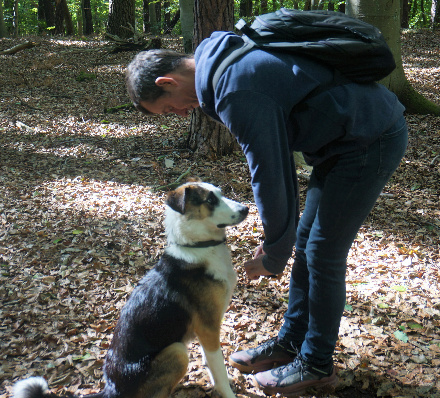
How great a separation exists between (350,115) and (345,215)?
638 millimetres

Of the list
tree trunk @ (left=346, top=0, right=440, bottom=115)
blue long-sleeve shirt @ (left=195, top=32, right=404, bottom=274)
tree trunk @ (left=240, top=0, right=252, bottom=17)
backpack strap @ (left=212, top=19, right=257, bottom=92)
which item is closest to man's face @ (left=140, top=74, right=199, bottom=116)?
blue long-sleeve shirt @ (left=195, top=32, right=404, bottom=274)

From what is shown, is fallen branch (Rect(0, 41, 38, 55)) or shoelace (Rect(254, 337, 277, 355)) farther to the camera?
fallen branch (Rect(0, 41, 38, 55))

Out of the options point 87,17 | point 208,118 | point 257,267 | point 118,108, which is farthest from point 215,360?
point 87,17

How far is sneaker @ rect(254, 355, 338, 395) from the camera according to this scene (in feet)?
9.31

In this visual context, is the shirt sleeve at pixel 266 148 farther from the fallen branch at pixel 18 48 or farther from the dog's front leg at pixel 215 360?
the fallen branch at pixel 18 48

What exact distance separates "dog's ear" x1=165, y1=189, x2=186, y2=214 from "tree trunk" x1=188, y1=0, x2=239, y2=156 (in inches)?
150

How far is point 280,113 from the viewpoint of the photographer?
1.96 meters

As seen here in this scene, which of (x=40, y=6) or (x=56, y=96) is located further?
(x=40, y=6)

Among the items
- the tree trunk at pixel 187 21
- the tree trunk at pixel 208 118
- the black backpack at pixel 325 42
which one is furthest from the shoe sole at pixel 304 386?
the tree trunk at pixel 187 21

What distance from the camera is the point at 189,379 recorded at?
126 inches

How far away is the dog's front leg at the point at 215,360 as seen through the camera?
277 cm

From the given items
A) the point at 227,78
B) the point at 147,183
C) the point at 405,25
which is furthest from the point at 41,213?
the point at 405,25

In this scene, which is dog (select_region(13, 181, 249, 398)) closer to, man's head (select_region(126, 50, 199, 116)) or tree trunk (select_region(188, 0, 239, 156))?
man's head (select_region(126, 50, 199, 116))

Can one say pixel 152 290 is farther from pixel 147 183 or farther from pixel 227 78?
pixel 147 183
